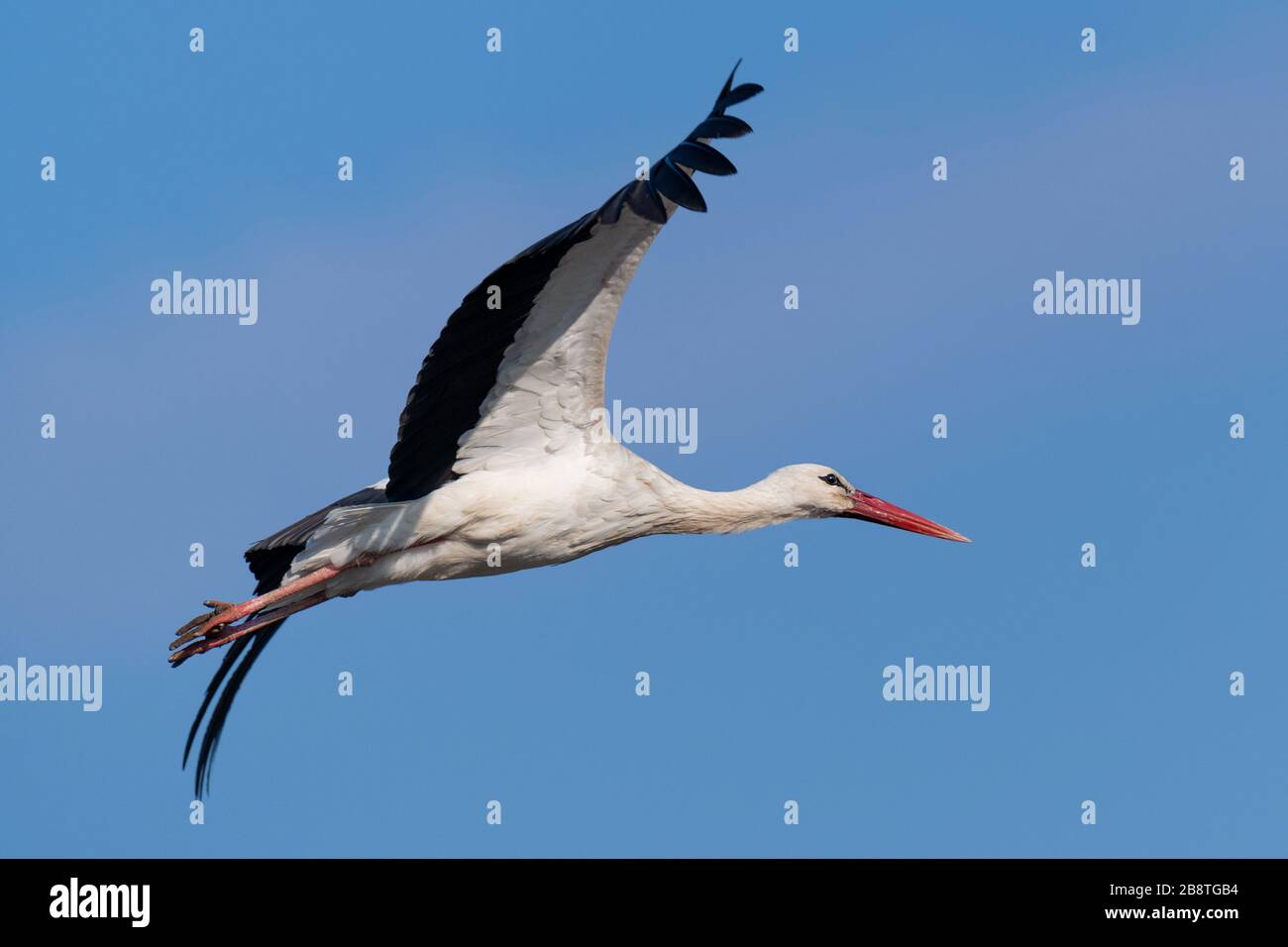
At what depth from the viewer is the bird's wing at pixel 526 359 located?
12148mm

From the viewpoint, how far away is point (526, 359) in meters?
13.0

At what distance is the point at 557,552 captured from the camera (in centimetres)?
1341

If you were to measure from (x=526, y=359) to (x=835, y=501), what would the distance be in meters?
3.01

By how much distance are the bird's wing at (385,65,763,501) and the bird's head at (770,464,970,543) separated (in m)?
1.91

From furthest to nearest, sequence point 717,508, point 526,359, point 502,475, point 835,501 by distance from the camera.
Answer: point 835,501
point 717,508
point 502,475
point 526,359

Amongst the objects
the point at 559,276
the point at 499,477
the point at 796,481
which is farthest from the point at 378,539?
the point at 796,481

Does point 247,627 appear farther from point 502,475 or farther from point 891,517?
point 891,517

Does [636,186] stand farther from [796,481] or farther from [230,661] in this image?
[230,661]

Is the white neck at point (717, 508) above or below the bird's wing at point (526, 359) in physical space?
below

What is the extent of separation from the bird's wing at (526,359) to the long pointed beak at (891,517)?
2624 mm

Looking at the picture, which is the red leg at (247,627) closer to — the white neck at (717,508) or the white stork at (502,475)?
the white stork at (502,475)

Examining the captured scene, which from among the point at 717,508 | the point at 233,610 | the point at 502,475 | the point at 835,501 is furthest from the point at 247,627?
the point at 835,501

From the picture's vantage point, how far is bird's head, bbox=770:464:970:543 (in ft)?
48.0

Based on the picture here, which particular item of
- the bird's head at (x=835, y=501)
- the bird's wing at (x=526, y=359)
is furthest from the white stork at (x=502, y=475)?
the bird's head at (x=835, y=501)
